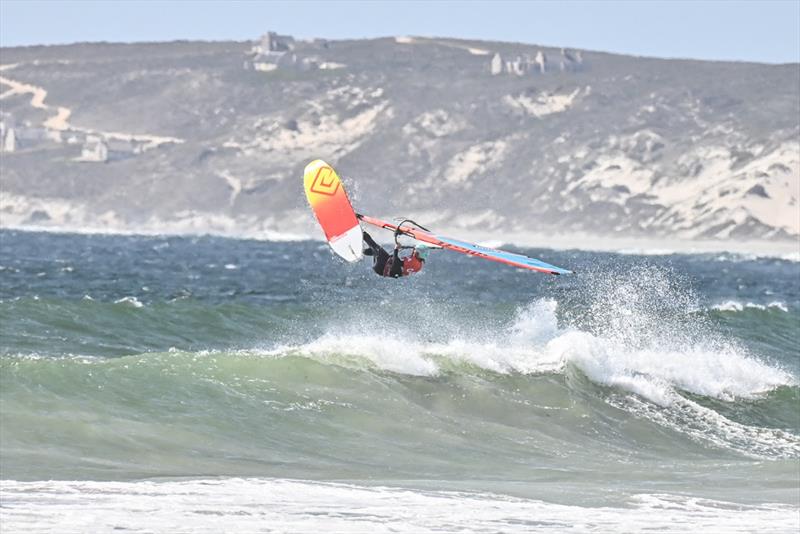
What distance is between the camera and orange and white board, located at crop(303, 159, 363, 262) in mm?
19000

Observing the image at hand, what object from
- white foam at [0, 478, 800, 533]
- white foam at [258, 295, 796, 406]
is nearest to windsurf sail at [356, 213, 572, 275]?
white foam at [0, 478, 800, 533]

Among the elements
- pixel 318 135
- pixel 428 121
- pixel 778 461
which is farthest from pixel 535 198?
pixel 778 461

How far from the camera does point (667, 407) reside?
23797mm

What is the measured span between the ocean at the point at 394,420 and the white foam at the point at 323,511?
0.04m

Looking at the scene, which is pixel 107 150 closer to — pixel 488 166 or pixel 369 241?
pixel 488 166

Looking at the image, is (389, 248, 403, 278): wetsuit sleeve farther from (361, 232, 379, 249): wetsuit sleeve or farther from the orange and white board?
the orange and white board

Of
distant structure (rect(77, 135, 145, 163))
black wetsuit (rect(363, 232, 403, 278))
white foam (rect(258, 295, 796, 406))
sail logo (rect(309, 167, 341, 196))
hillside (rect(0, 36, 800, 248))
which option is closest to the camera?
black wetsuit (rect(363, 232, 403, 278))

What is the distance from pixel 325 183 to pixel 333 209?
40 cm

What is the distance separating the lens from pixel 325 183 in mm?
19219

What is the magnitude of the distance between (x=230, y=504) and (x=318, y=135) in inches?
6921

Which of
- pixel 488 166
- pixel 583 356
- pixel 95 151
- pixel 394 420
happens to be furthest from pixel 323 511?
pixel 95 151

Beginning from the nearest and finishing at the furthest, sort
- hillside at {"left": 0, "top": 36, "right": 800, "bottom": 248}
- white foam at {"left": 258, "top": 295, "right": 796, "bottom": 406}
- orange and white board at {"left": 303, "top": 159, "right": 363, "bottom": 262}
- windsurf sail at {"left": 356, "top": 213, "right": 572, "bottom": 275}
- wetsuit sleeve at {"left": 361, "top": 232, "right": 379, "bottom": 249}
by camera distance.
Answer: wetsuit sleeve at {"left": 361, "top": 232, "right": 379, "bottom": 249}
windsurf sail at {"left": 356, "top": 213, "right": 572, "bottom": 275}
orange and white board at {"left": 303, "top": 159, "right": 363, "bottom": 262}
white foam at {"left": 258, "top": 295, "right": 796, "bottom": 406}
hillside at {"left": 0, "top": 36, "right": 800, "bottom": 248}

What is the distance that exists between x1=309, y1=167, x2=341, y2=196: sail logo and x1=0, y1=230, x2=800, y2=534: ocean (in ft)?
10.9

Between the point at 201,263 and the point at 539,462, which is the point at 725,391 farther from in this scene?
the point at 201,263
